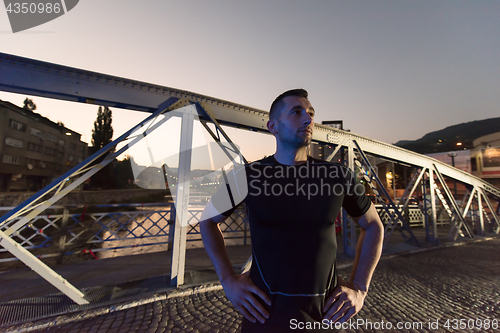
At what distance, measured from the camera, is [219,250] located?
48.7 inches

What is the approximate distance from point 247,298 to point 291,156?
0.87m

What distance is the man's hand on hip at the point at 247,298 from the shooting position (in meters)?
1.00

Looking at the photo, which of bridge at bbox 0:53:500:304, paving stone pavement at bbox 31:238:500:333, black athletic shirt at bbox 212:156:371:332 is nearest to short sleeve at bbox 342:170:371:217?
black athletic shirt at bbox 212:156:371:332

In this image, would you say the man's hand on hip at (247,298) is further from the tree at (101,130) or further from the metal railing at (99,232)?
the tree at (101,130)

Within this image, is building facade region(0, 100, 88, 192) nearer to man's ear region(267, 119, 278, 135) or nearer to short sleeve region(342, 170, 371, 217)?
man's ear region(267, 119, 278, 135)

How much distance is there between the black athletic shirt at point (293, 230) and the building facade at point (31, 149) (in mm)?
34485

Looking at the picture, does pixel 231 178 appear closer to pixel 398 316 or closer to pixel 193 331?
pixel 193 331

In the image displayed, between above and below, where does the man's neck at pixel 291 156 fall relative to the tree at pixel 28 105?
below

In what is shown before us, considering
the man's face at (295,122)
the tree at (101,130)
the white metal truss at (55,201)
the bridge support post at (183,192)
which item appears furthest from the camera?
the tree at (101,130)

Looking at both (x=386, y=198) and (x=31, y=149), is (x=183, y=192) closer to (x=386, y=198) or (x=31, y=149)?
(x=386, y=198)

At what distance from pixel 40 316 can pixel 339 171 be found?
5142mm

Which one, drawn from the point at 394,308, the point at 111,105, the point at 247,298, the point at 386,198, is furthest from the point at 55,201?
the point at 386,198

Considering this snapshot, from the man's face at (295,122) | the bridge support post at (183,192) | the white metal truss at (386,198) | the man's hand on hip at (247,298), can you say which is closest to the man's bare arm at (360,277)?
the man's hand on hip at (247,298)

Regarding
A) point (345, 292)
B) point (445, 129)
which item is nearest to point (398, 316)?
point (345, 292)
